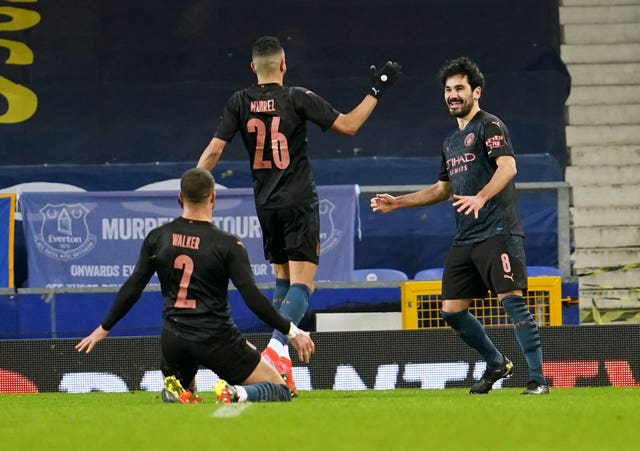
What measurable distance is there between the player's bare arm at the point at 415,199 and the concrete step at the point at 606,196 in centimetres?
721

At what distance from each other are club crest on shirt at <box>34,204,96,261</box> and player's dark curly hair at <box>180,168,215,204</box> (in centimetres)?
536

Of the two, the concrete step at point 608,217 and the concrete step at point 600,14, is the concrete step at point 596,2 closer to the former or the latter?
the concrete step at point 600,14

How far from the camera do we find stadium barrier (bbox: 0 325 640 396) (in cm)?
1027

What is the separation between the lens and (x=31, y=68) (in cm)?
1556

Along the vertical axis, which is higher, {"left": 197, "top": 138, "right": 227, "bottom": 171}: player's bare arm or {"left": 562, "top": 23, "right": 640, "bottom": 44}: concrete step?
{"left": 562, "top": 23, "right": 640, "bottom": 44}: concrete step

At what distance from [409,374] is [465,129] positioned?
2.72 m

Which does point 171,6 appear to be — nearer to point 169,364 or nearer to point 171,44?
point 171,44

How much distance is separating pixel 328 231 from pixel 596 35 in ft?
19.1

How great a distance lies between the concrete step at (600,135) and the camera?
16.0 m

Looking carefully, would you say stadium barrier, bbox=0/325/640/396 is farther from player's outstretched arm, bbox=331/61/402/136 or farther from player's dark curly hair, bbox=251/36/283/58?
player's dark curly hair, bbox=251/36/283/58

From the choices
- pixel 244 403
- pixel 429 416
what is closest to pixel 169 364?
pixel 244 403

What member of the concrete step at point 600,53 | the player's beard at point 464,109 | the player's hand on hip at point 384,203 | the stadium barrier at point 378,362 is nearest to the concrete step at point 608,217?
the concrete step at point 600,53

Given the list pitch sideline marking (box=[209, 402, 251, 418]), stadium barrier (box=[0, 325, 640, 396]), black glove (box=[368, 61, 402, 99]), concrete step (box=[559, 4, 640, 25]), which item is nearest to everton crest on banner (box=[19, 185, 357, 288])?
stadium barrier (box=[0, 325, 640, 396])

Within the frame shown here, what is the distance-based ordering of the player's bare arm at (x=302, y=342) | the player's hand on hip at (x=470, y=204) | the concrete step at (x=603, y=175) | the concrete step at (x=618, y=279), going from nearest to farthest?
the player's bare arm at (x=302, y=342) → the player's hand on hip at (x=470, y=204) → the concrete step at (x=618, y=279) → the concrete step at (x=603, y=175)
